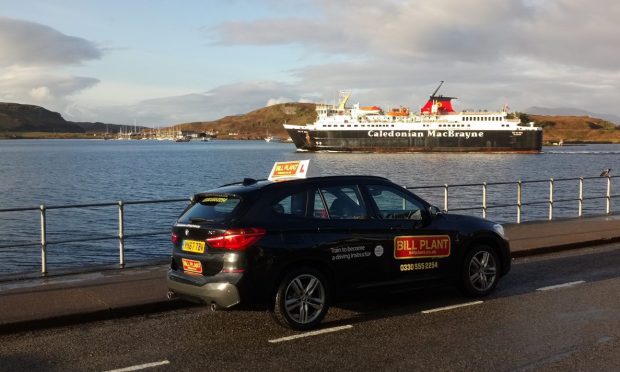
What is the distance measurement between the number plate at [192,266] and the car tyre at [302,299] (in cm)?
88

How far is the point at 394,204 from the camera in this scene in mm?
8016

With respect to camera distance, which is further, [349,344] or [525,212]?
[525,212]

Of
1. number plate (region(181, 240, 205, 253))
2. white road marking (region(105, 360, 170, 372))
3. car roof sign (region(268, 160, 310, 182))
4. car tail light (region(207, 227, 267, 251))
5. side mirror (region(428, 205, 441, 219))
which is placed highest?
car roof sign (region(268, 160, 310, 182))

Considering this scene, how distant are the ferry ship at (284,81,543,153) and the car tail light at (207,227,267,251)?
114855 millimetres

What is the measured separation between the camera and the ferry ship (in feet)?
385

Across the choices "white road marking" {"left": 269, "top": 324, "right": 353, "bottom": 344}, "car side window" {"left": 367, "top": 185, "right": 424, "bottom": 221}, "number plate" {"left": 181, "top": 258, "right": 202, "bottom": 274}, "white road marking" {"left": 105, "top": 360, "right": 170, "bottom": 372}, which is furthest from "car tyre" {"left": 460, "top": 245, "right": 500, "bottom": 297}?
→ "white road marking" {"left": 105, "top": 360, "right": 170, "bottom": 372}

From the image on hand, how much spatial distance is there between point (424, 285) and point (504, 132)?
Result: 11430cm

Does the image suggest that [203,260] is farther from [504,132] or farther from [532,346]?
[504,132]

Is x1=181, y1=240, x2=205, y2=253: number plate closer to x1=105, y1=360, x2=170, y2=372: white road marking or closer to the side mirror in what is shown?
x1=105, y1=360, x2=170, y2=372: white road marking

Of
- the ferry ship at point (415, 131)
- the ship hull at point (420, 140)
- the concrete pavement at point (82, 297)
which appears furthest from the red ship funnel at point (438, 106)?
the concrete pavement at point (82, 297)

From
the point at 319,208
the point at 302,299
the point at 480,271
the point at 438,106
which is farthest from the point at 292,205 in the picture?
the point at 438,106

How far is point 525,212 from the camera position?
31.6m

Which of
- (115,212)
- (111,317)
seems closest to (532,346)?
(111,317)

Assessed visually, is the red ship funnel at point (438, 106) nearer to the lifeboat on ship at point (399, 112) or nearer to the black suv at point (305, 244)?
the lifeboat on ship at point (399, 112)
